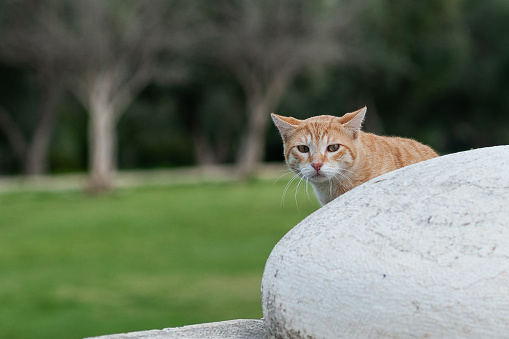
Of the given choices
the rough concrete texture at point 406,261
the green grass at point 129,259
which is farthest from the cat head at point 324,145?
the green grass at point 129,259

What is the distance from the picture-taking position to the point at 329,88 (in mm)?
42469

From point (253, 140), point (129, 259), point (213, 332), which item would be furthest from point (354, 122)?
point (253, 140)

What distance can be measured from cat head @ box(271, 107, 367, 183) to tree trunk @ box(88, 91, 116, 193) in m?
21.7

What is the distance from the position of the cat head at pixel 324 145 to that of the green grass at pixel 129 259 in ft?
4.68

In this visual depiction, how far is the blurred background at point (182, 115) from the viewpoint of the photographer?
40.2ft

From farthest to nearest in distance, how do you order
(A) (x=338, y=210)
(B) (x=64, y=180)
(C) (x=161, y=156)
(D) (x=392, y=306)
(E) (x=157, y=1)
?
(C) (x=161, y=156)
(B) (x=64, y=180)
(E) (x=157, y=1)
(A) (x=338, y=210)
(D) (x=392, y=306)

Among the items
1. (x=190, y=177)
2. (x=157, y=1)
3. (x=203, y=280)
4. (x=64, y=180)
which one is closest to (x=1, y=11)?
(x=157, y=1)

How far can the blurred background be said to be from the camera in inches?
483

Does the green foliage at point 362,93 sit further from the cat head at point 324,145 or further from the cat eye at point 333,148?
the cat eye at point 333,148

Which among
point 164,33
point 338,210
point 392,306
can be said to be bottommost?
point 392,306

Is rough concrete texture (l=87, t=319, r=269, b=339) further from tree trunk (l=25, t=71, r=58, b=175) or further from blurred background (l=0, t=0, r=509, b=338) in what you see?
tree trunk (l=25, t=71, r=58, b=175)

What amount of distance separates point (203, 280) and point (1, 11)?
17620 mm

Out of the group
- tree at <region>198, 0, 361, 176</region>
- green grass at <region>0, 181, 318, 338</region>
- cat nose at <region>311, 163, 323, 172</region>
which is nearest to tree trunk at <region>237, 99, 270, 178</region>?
tree at <region>198, 0, 361, 176</region>

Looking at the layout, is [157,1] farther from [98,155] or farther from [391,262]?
[391,262]
